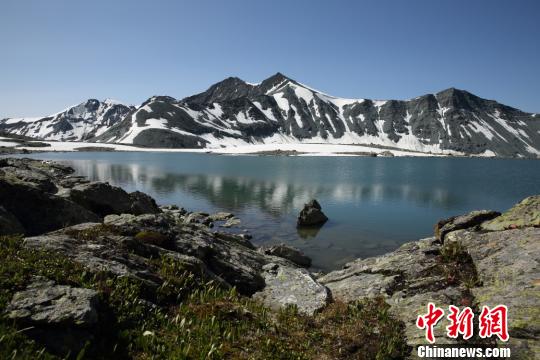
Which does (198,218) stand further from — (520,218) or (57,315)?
(57,315)

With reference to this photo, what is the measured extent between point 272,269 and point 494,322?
8332 millimetres

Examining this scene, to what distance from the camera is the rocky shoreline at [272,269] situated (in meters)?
7.06

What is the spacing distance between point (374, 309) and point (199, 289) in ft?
17.9

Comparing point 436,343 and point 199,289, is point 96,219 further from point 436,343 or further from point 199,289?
point 436,343

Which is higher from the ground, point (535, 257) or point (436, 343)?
point (535, 257)

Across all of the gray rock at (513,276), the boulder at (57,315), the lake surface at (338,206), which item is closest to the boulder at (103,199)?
the lake surface at (338,206)

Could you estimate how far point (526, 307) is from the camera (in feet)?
27.9

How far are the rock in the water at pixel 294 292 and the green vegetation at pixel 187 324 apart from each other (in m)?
0.76

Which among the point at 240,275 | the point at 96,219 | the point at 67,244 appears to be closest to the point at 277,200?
the point at 96,219

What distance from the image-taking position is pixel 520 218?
13.7 m

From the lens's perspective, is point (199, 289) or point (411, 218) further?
point (411, 218)

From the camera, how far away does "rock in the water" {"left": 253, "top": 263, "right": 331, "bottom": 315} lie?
10930mm

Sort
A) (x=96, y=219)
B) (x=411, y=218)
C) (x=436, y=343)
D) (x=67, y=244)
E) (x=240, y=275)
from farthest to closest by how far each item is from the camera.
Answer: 1. (x=411, y=218)
2. (x=96, y=219)
3. (x=240, y=275)
4. (x=67, y=244)
5. (x=436, y=343)

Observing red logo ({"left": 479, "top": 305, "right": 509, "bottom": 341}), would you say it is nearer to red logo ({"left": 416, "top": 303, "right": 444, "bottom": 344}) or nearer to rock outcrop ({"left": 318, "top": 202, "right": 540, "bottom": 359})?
rock outcrop ({"left": 318, "top": 202, "right": 540, "bottom": 359})
